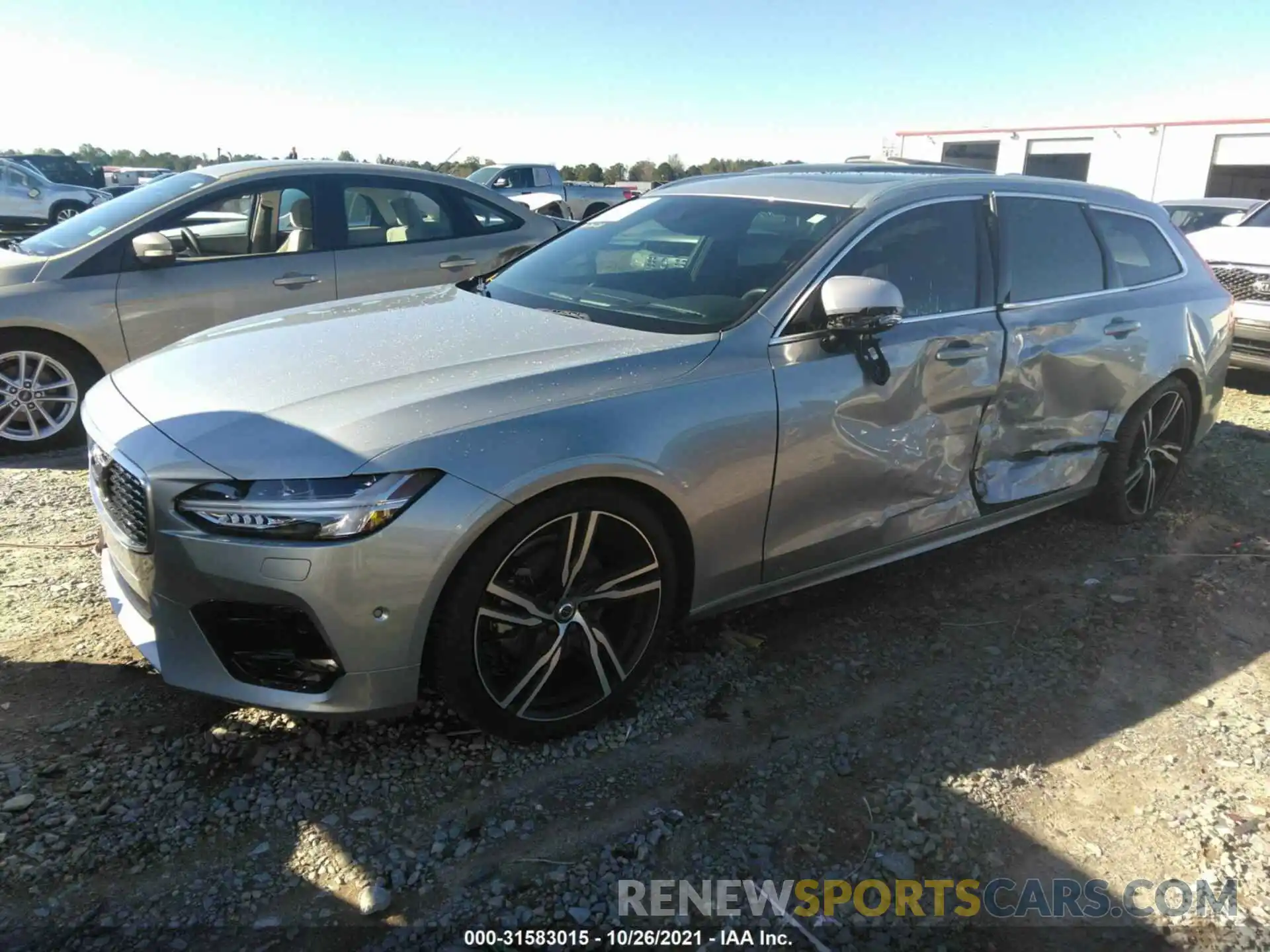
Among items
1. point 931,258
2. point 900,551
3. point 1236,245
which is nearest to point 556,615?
point 900,551

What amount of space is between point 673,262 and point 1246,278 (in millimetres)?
6869

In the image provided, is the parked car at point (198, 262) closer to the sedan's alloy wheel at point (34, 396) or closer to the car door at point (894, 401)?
the sedan's alloy wheel at point (34, 396)

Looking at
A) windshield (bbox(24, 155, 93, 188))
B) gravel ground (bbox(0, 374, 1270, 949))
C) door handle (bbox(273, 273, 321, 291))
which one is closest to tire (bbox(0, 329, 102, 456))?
door handle (bbox(273, 273, 321, 291))

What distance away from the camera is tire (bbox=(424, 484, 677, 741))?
8.13ft

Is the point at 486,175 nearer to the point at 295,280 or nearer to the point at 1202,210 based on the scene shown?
the point at 1202,210

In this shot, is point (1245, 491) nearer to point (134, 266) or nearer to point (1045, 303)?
point (1045, 303)

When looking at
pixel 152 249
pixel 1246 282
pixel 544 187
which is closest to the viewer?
pixel 152 249

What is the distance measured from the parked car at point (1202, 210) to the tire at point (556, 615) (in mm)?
12117

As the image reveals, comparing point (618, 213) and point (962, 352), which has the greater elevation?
point (618, 213)

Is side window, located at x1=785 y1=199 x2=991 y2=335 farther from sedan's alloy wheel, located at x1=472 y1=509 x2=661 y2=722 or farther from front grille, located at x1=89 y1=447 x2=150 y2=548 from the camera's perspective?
front grille, located at x1=89 y1=447 x2=150 y2=548

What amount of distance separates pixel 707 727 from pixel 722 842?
54cm

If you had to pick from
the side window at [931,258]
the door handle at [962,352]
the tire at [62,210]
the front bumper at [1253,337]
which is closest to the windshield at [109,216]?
the side window at [931,258]

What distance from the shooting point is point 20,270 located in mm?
5164

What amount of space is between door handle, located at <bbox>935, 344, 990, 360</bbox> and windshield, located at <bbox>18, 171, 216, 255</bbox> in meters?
4.55
